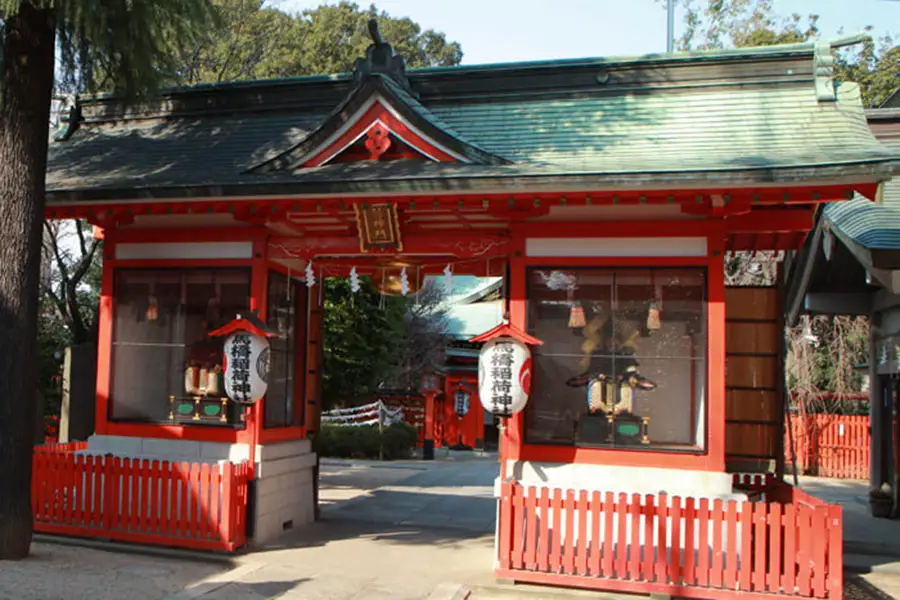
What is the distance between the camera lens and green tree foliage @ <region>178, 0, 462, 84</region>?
21484mm

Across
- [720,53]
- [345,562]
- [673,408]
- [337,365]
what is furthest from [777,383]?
[337,365]

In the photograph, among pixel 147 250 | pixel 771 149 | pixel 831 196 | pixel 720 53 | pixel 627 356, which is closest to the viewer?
pixel 831 196

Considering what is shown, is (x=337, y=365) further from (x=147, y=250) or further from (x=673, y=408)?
(x=673, y=408)

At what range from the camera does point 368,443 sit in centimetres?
2334

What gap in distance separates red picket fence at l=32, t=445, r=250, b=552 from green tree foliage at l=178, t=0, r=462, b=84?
6.97 m

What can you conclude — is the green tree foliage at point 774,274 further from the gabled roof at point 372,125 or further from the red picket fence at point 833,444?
the gabled roof at point 372,125

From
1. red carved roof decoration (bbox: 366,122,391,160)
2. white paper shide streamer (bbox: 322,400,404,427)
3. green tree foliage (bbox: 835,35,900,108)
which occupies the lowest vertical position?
white paper shide streamer (bbox: 322,400,404,427)

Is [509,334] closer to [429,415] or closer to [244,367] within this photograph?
[244,367]

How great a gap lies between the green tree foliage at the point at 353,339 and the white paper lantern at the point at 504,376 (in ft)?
44.3

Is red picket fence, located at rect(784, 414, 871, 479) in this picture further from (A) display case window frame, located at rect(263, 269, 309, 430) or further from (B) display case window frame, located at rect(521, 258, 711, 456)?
(A) display case window frame, located at rect(263, 269, 309, 430)

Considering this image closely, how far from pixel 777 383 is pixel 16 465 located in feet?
28.4

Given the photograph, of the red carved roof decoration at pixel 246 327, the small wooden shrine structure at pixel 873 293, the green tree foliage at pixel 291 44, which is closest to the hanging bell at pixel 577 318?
the red carved roof decoration at pixel 246 327

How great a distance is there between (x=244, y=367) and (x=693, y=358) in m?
5.14

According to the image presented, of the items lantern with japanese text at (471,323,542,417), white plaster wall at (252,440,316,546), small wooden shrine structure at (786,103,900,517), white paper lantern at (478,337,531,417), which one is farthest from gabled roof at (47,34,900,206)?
white plaster wall at (252,440,316,546)
